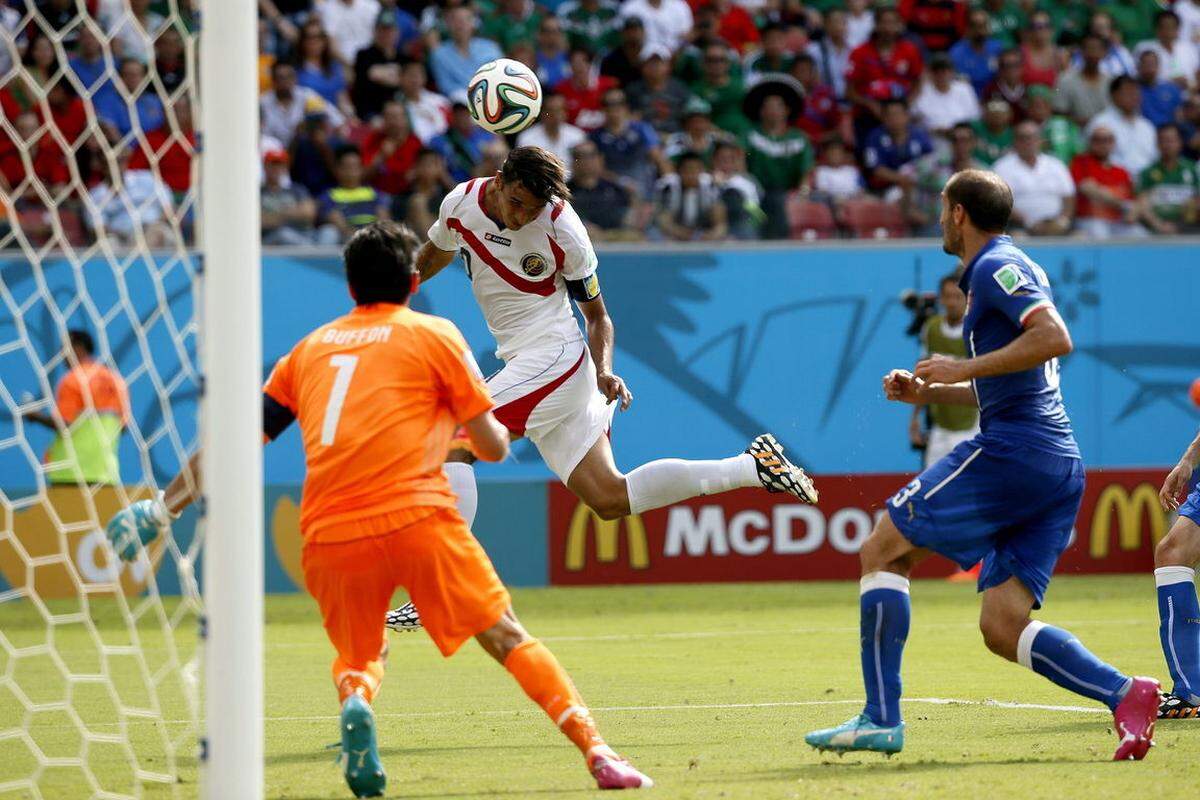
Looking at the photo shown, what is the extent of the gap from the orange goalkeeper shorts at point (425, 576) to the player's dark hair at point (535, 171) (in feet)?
8.45

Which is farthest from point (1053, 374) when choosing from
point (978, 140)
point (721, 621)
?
point (978, 140)

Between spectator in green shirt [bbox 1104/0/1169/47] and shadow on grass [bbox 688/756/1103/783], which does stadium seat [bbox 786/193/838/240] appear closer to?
spectator in green shirt [bbox 1104/0/1169/47]

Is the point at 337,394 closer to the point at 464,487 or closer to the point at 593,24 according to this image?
the point at 464,487

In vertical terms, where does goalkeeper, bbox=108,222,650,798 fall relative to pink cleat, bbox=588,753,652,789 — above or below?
above

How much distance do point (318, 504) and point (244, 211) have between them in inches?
43.5

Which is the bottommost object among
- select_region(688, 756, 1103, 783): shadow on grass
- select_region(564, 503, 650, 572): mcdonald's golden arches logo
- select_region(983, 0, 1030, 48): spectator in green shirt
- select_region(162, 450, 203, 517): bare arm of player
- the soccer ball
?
select_region(564, 503, 650, 572): mcdonald's golden arches logo

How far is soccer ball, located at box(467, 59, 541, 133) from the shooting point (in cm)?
832

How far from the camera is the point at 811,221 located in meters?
17.0

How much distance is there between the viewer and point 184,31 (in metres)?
5.86

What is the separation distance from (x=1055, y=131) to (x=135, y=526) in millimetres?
15083

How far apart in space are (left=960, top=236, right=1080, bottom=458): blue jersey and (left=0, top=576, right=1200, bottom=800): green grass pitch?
123 centimetres

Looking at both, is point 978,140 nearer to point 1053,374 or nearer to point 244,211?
point 1053,374

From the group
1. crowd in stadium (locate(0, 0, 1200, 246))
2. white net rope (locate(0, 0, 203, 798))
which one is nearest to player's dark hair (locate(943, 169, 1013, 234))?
white net rope (locate(0, 0, 203, 798))

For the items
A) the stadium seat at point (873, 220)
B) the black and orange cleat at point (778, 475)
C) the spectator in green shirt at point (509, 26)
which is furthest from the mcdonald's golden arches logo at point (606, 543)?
the black and orange cleat at point (778, 475)
